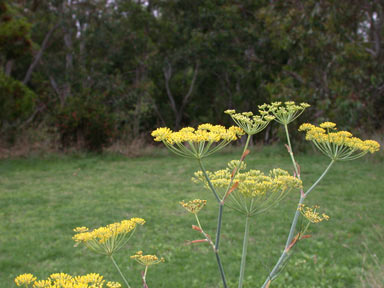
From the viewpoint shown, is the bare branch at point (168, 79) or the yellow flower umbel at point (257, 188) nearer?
the yellow flower umbel at point (257, 188)

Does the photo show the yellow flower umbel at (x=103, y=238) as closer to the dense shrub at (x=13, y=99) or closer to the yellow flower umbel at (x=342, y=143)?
the yellow flower umbel at (x=342, y=143)

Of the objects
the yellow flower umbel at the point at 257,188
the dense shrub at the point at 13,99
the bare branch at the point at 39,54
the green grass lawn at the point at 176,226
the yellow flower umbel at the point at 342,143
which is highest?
the bare branch at the point at 39,54

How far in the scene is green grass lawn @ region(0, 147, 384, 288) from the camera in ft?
11.9

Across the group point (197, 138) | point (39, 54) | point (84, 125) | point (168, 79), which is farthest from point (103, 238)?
point (39, 54)

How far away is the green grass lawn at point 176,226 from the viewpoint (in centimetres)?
363

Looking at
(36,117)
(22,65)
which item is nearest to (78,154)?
(36,117)

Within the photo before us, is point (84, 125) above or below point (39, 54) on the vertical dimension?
below

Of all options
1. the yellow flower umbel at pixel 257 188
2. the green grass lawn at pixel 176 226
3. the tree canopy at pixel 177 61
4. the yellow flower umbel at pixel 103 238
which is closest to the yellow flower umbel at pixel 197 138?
the yellow flower umbel at pixel 257 188

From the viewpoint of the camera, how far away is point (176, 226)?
4922 mm

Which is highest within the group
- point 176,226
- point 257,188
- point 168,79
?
point 168,79

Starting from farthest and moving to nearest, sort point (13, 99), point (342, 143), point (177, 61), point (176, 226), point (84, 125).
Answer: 1. point (177, 61)
2. point (84, 125)
3. point (13, 99)
4. point (176, 226)
5. point (342, 143)

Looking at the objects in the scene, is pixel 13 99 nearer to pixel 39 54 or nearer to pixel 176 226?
pixel 39 54

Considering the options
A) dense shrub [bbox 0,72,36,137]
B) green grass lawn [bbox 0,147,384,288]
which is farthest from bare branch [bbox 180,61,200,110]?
green grass lawn [bbox 0,147,384,288]

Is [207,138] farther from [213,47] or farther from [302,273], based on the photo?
[213,47]
